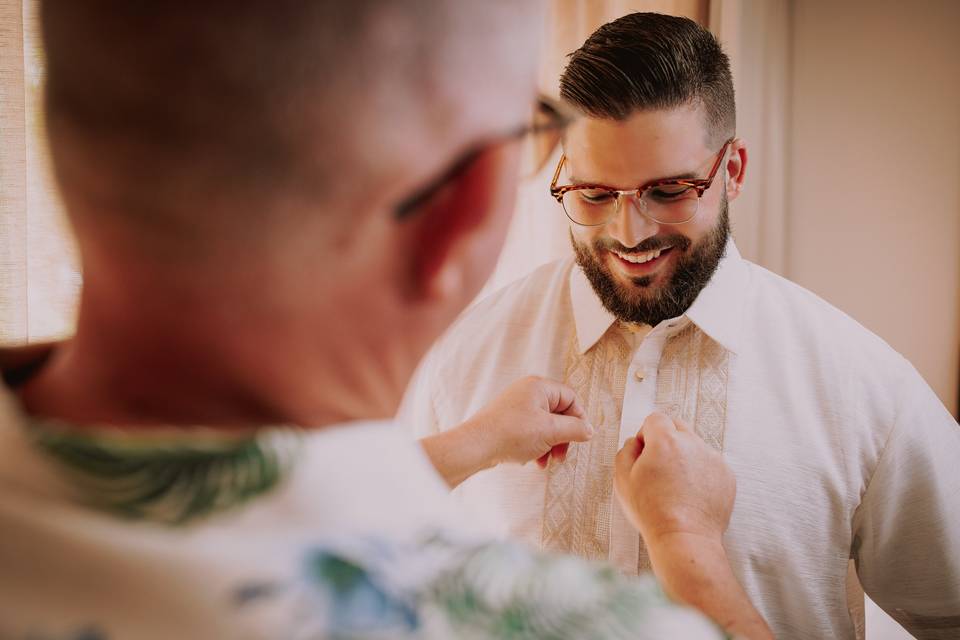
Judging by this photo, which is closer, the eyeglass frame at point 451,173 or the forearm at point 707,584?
the eyeglass frame at point 451,173

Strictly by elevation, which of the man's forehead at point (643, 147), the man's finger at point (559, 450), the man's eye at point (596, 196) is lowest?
the man's finger at point (559, 450)

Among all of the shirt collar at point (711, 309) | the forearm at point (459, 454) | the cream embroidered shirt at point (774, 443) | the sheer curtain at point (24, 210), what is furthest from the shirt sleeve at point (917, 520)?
the sheer curtain at point (24, 210)

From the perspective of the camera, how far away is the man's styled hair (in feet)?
4.35

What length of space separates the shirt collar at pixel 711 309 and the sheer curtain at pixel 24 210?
101cm

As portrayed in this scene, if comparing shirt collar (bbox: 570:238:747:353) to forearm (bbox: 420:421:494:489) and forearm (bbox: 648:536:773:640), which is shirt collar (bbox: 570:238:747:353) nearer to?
forearm (bbox: 420:421:494:489)

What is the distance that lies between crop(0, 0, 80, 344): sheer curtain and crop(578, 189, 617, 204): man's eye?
3.31ft

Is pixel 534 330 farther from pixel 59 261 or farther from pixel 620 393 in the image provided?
pixel 59 261

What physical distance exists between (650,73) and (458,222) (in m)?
0.98

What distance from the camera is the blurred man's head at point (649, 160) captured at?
4.33 ft

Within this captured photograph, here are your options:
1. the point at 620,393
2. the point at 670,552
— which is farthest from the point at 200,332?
the point at 620,393

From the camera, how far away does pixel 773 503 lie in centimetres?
128

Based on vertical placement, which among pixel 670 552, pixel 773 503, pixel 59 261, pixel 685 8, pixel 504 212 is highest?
pixel 685 8

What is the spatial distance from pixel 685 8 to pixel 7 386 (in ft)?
6.59

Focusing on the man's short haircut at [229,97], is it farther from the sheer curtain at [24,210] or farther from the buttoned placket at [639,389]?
the sheer curtain at [24,210]
